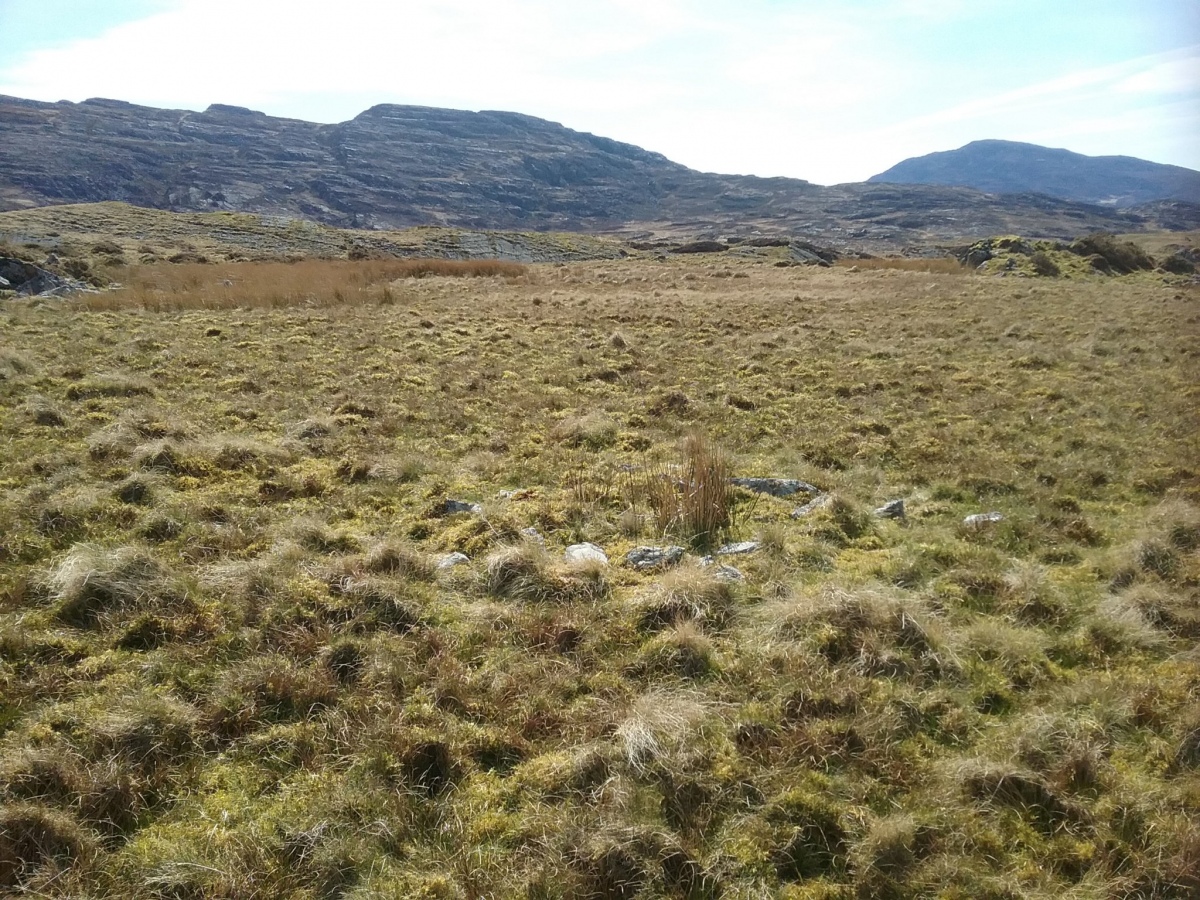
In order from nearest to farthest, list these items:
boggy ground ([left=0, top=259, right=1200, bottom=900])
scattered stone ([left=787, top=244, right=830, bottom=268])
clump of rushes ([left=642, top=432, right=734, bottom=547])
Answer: boggy ground ([left=0, top=259, right=1200, bottom=900]), clump of rushes ([left=642, top=432, right=734, bottom=547]), scattered stone ([left=787, top=244, right=830, bottom=268])

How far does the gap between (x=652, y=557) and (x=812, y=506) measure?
2.57 metres

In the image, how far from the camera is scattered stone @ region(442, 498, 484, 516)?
8203mm

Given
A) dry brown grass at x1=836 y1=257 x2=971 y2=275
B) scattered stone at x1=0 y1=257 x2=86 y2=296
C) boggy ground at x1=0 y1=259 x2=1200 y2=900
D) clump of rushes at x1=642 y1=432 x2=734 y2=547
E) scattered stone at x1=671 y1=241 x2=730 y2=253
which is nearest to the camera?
boggy ground at x1=0 y1=259 x2=1200 y2=900

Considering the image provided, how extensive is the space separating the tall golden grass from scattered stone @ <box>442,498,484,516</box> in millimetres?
19387

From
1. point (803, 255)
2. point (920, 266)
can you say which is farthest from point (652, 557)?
point (803, 255)

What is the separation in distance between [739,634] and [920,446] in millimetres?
6772

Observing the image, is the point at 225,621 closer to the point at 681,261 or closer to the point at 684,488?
the point at 684,488

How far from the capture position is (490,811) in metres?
4.06

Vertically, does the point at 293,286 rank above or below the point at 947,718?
above

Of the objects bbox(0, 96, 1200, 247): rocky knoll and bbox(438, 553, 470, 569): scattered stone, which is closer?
bbox(438, 553, 470, 569): scattered stone

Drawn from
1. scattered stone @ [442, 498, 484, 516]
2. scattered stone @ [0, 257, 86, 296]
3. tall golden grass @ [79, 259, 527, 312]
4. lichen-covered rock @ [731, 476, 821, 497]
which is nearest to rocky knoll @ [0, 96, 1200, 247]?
tall golden grass @ [79, 259, 527, 312]

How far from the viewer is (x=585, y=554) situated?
6992mm

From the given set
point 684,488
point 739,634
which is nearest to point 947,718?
point 739,634

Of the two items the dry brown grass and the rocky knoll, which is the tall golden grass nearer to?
the dry brown grass
